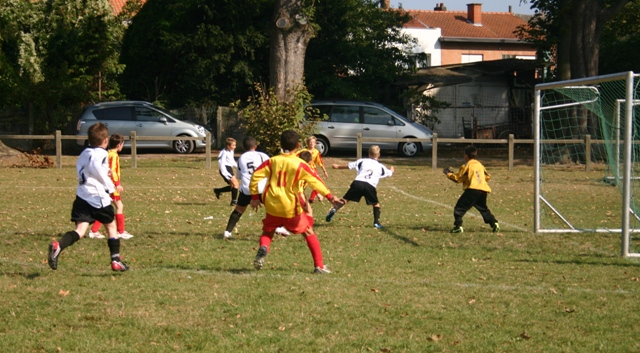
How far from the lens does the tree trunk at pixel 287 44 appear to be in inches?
1089

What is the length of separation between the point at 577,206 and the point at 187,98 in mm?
19370

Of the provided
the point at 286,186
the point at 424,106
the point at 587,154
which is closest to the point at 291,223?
the point at 286,186

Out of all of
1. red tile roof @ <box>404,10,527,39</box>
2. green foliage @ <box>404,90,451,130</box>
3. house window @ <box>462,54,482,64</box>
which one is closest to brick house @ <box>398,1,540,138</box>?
green foliage @ <box>404,90,451,130</box>

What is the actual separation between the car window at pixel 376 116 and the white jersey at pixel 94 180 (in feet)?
65.9

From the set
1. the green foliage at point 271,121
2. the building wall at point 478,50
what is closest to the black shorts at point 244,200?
the green foliage at point 271,121

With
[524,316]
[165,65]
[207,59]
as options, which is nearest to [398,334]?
[524,316]

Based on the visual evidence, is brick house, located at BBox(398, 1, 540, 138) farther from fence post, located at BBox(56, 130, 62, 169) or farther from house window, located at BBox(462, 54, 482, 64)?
house window, located at BBox(462, 54, 482, 64)

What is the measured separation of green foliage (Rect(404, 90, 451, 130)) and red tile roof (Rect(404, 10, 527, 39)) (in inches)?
908

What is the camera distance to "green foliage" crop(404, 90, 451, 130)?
112ft

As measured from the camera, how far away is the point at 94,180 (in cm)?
905

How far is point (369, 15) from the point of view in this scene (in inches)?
1415

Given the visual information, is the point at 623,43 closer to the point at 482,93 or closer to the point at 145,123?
the point at 482,93

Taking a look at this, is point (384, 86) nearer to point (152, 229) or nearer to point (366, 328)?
point (152, 229)

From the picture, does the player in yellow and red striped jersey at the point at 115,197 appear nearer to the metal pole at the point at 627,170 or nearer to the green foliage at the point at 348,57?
the metal pole at the point at 627,170
